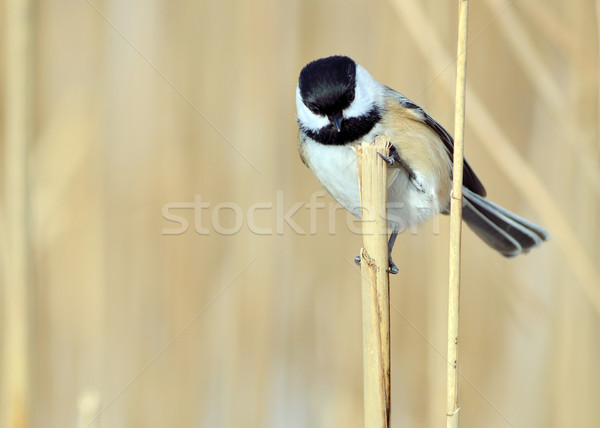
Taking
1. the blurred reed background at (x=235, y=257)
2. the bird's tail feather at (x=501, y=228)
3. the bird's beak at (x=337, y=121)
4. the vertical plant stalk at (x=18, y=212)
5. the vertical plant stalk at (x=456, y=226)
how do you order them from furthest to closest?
the bird's tail feather at (x=501, y=228) → the blurred reed background at (x=235, y=257) → the bird's beak at (x=337, y=121) → the vertical plant stalk at (x=18, y=212) → the vertical plant stalk at (x=456, y=226)

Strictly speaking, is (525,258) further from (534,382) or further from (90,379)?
(90,379)

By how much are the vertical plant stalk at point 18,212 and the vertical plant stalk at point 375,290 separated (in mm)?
685

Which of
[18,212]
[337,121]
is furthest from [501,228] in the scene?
[18,212]

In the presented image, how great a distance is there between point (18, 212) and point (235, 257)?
34.4 inches

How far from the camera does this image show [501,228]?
6.81 ft

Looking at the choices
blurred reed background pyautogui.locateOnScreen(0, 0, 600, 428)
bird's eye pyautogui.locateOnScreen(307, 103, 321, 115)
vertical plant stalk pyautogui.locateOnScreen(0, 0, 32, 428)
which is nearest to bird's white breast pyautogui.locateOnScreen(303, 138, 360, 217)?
bird's eye pyautogui.locateOnScreen(307, 103, 321, 115)

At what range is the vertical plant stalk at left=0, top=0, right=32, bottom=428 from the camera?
117cm

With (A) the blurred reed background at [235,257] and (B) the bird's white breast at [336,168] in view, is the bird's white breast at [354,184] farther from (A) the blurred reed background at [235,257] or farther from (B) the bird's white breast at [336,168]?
(A) the blurred reed background at [235,257]

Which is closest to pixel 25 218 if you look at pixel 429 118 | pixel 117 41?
pixel 117 41

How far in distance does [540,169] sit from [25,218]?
1767 mm

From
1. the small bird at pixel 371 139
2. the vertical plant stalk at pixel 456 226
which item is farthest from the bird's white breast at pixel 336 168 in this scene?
the vertical plant stalk at pixel 456 226

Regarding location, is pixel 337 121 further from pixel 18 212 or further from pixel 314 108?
pixel 18 212

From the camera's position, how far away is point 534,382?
2.06 m

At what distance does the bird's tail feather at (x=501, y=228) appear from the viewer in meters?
2.01
